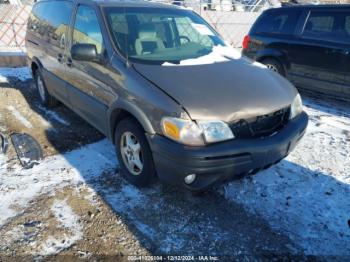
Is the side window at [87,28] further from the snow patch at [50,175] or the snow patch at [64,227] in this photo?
the snow patch at [64,227]

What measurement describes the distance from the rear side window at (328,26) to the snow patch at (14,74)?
19.7 ft

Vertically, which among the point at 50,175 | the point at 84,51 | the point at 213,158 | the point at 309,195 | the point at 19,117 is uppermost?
the point at 84,51

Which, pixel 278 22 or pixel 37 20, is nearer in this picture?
pixel 37 20

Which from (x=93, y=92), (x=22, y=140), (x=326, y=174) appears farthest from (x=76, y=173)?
(x=326, y=174)

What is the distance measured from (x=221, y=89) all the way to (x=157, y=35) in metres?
1.14

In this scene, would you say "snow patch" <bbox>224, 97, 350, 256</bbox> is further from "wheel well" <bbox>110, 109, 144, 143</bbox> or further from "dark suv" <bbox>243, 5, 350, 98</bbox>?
"dark suv" <bbox>243, 5, 350, 98</bbox>

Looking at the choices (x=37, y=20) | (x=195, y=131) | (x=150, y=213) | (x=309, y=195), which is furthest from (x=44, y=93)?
(x=309, y=195)

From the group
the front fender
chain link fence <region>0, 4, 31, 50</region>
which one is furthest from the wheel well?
chain link fence <region>0, 4, 31, 50</region>

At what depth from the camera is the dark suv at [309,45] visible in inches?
226

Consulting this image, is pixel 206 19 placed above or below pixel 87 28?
below

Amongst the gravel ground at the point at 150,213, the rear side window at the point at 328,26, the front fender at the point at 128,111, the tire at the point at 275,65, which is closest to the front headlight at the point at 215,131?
the front fender at the point at 128,111

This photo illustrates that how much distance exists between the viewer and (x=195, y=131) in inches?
104

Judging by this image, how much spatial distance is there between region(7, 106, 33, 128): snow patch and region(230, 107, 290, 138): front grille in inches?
136

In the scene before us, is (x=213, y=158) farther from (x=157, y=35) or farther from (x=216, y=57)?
(x=157, y=35)
